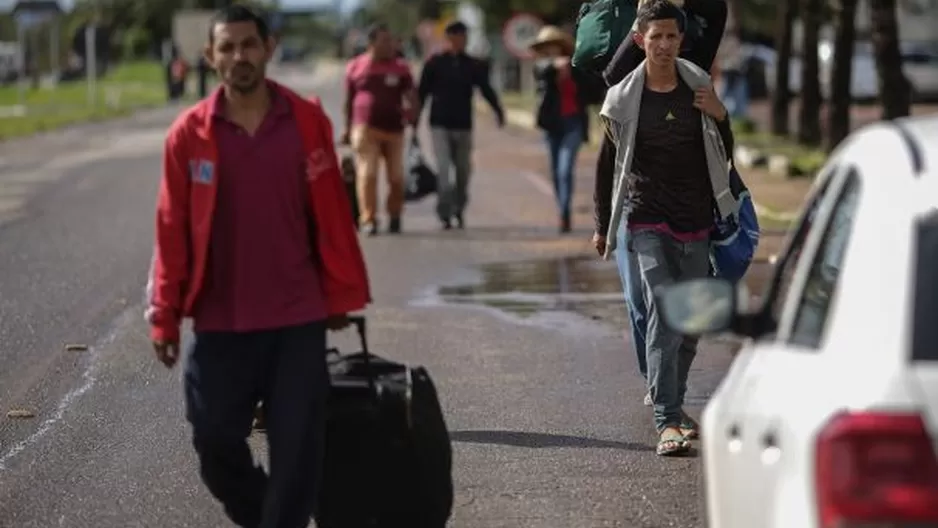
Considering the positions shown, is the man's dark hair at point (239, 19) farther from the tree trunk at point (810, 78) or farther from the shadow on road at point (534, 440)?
the tree trunk at point (810, 78)

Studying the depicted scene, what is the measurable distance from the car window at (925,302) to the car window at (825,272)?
15.5 inches

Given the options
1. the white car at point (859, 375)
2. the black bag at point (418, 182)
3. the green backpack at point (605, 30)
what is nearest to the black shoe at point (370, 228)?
the black bag at point (418, 182)

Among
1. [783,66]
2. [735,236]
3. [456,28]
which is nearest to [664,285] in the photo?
[735,236]

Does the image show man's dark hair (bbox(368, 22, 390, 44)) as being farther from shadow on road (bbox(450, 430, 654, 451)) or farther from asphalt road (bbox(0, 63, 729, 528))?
shadow on road (bbox(450, 430, 654, 451))

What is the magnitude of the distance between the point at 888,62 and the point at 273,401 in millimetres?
16154

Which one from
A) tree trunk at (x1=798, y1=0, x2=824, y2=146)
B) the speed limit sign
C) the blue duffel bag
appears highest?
the blue duffel bag

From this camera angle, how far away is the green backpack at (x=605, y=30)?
10.0m

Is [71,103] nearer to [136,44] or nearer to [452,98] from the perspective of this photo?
[452,98]

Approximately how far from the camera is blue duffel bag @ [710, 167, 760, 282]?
9016 mm

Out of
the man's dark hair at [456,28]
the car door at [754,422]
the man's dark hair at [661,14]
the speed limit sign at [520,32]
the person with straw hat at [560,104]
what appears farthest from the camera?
the speed limit sign at [520,32]

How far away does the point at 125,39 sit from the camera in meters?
150

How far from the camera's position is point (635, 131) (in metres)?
8.76

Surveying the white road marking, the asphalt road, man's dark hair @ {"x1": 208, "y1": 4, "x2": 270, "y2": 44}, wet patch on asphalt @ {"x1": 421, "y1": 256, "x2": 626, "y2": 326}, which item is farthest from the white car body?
wet patch on asphalt @ {"x1": 421, "y1": 256, "x2": 626, "y2": 326}

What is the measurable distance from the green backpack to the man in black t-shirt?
41.9 inches
